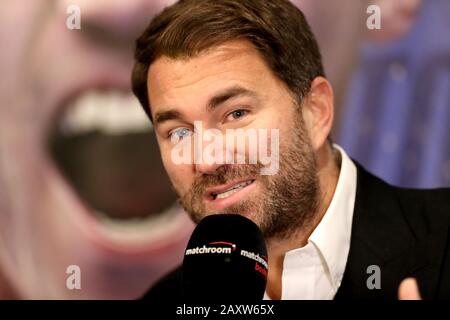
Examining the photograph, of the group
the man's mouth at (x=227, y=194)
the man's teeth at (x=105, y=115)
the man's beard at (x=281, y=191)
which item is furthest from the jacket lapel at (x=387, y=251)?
the man's teeth at (x=105, y=115)

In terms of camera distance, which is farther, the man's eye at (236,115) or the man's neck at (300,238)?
the man's neck at (300,238)

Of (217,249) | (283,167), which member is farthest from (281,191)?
(217,249)

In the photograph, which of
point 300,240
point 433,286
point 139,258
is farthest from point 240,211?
point 139,258

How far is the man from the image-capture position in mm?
1500

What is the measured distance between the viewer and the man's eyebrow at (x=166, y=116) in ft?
→ 4.99

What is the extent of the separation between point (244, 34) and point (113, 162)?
728 millimetres

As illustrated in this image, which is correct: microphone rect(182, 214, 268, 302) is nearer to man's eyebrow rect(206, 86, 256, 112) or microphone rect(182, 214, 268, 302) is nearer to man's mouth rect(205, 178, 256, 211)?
man's mouth rect(205, 178, 256, 211)

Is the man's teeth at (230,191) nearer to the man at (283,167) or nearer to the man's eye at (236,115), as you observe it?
the man at (283,167)

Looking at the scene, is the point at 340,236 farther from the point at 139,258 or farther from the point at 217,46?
the point at 139,258

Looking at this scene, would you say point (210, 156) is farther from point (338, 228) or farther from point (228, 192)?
point (338, 228)

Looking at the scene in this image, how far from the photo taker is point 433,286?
1480mm

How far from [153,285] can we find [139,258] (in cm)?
16

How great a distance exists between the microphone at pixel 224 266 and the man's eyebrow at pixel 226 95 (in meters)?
0.46

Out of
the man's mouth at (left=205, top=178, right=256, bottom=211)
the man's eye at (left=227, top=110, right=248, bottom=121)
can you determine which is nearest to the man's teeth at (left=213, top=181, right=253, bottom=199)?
the man's mouth at (left=205, top=178, right=256, bottom=211)
